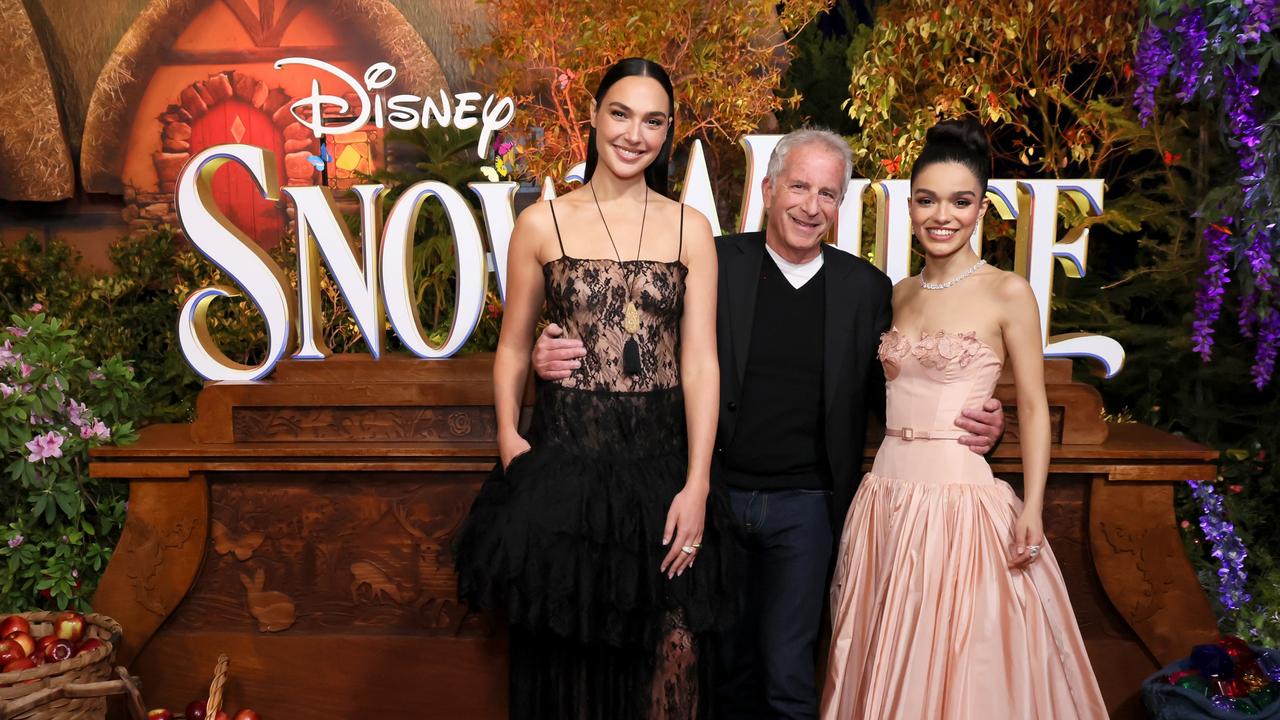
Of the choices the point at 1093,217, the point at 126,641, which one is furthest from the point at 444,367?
the point at 1093,217

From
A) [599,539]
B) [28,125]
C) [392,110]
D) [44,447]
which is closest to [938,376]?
[599,539]

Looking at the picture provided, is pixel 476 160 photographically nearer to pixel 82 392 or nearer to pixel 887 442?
pixel 82 392

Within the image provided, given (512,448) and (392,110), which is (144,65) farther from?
(512,448)

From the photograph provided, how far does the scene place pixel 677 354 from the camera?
2.33m

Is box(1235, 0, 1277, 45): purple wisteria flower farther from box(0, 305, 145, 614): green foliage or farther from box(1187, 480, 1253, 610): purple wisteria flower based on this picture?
box(0, 305, 145, 614): green foliage

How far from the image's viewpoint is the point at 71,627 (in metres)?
2.85

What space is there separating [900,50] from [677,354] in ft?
9.95

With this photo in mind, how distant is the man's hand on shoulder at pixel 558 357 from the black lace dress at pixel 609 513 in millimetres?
23

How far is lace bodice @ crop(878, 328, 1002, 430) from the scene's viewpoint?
238 cm

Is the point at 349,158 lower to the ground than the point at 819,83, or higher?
lower

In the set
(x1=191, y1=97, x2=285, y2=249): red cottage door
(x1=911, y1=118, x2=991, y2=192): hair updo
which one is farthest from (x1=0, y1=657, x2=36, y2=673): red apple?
(x1=191, y1=97, x2=285, y2=249): red cottage door

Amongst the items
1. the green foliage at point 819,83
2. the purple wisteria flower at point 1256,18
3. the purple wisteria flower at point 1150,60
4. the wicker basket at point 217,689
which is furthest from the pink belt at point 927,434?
the green foliage at point 819,83

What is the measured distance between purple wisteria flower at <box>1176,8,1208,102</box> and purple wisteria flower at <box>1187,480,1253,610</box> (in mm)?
1451

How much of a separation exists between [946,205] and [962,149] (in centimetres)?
14
